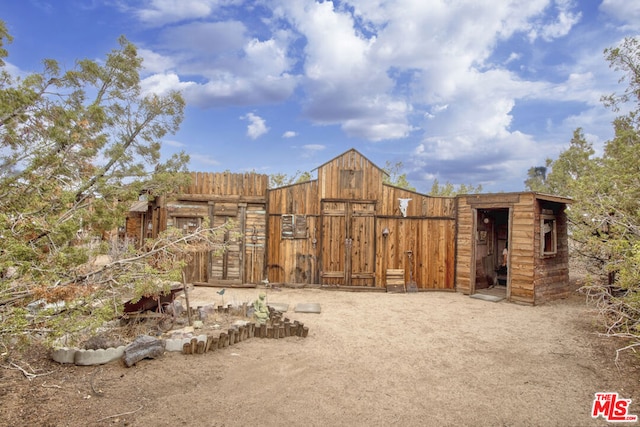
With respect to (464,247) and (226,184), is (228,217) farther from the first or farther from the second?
(464,247)

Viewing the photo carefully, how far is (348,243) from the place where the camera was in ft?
39.4

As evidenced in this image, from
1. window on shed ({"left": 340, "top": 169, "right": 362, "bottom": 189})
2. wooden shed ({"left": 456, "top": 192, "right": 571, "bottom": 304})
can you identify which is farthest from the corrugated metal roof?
wooden shed ({"left": 456, "top": 192, "right": 571, "bottom": 304})

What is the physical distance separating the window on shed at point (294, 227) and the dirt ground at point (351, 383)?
→ 4.60 metres

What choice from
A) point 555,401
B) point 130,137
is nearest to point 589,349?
point 555,401

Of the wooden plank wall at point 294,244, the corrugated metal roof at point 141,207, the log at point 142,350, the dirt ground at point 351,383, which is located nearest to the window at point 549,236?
the dirt ground at point 351,383

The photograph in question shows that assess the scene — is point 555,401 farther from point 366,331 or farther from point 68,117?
point 68,117

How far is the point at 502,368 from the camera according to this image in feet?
18.3

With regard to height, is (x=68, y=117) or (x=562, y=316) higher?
(x=68, y=117)

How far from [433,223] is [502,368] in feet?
22.5

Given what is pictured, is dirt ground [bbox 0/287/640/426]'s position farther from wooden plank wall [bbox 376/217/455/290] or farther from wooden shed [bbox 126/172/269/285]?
wooden shed [bbox 126/172/269/285]

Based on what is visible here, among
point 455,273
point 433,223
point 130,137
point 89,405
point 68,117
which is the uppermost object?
point 130,137

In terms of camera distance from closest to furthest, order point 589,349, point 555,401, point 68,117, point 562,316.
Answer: point 555,401
point 589,349
point 68,117
point 562,316

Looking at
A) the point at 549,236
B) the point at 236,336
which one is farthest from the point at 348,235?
the point at 549,236

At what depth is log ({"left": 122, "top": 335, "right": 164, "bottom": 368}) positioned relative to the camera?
17.3 feet
